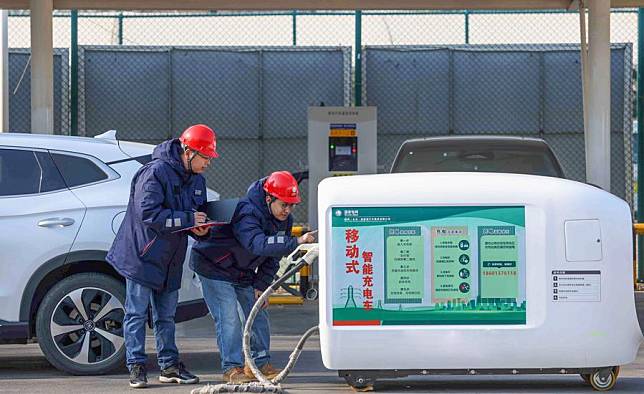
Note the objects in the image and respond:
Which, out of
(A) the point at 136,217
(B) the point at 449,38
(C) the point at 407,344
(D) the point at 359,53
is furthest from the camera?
(B) the point at 449,38

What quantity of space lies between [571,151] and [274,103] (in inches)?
168

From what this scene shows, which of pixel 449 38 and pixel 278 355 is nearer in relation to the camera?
pixel 278 355

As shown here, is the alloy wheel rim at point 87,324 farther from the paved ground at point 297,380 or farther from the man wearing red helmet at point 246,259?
the man wearing red helmet at point 246,259

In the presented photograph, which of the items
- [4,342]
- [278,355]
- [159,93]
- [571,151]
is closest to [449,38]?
[571,151]

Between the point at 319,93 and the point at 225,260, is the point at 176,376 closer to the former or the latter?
the point at 225,260

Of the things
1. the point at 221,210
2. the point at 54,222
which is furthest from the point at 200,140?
the point at 54,222

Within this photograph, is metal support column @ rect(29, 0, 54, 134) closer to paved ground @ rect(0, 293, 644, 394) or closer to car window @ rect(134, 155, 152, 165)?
paved ground @ rect(0, 293, 644, 394)

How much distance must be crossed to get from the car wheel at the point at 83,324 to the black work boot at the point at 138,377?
0.59m

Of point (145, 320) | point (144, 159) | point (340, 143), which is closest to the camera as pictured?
point (145, 320)

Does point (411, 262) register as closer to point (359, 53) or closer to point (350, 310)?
point (350, 310)

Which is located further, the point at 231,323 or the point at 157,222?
the point at 231,323

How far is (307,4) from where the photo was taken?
15711mm

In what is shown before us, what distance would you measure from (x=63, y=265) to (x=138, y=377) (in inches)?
44.3

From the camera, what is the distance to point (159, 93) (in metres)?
18.0
